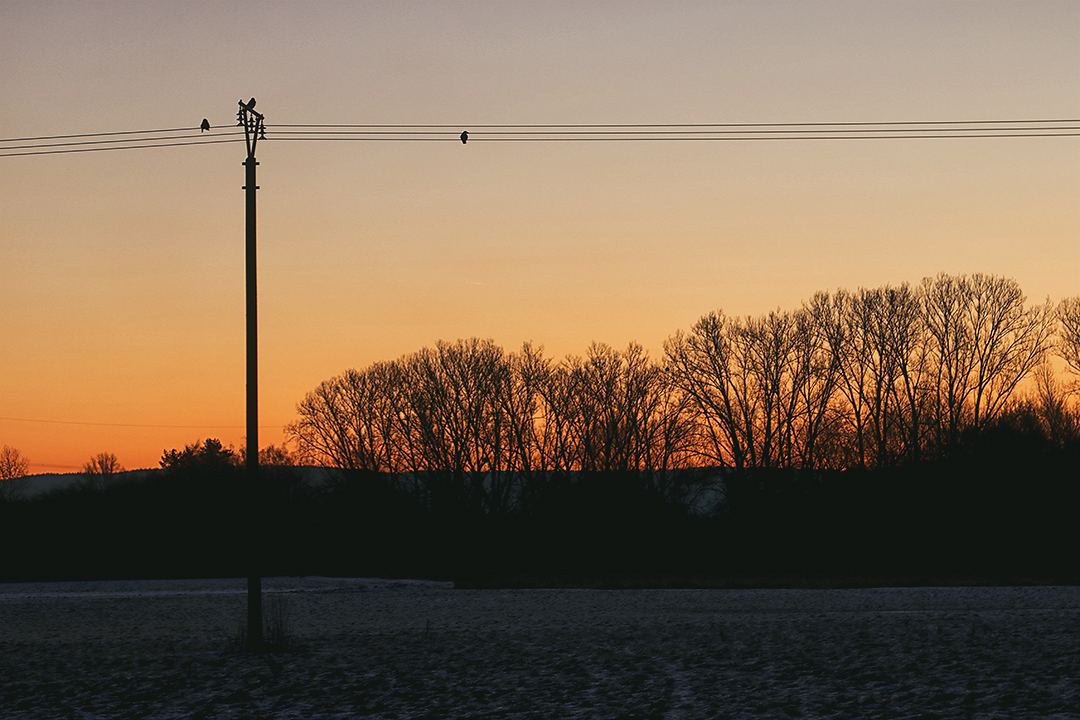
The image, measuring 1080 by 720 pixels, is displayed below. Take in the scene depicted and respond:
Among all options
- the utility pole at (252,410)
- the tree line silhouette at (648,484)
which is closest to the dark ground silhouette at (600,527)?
the tree line silhouette at (648,484)

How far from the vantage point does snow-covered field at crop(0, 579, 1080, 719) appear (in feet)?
43.9

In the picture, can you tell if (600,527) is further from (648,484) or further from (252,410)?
(252,410)

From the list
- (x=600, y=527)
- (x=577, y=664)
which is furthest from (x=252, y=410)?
(x=600, y=527)

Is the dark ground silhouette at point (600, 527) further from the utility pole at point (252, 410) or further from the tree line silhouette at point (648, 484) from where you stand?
the utility pole at point (252, 410)

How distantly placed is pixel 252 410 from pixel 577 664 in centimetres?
788

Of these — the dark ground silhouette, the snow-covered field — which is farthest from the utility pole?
the dark ground silhouette

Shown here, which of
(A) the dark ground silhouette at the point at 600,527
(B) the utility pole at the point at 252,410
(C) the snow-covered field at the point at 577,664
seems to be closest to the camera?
(C) the snow-covered field at the point at 577,664

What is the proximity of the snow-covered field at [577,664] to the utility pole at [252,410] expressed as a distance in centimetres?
91

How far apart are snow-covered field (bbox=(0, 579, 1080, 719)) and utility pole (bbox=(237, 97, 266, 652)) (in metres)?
0.91

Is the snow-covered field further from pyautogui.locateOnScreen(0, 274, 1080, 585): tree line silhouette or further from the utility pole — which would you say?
pyautogui.locateOnScreen(0, 274, 1080, 585): tree line silhouette

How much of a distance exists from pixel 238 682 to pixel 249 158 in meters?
10.5

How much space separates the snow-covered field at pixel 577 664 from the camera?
13.4m

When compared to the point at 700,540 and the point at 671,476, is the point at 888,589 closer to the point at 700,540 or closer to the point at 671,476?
the point at 700,540

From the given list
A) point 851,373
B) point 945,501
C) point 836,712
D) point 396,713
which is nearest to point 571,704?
point 396,713
